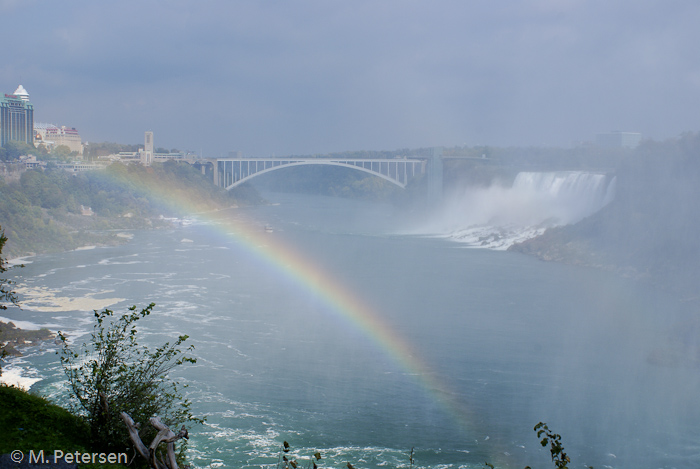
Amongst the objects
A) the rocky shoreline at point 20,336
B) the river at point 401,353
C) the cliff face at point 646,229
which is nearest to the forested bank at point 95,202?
the river at point 401,353

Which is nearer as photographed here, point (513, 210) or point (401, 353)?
point (401, 353)

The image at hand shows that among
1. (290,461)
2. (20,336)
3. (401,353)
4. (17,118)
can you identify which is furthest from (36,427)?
(17,118)

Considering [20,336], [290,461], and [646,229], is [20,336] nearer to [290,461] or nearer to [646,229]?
[290,461]

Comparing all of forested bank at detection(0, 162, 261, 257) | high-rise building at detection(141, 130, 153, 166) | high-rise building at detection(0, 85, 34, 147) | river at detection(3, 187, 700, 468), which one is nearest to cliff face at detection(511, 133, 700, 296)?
river at detection(3, 187, 700, 468)

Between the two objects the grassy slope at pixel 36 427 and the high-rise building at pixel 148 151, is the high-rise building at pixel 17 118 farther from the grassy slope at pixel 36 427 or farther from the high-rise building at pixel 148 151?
the grassy slope at pixel 36 427

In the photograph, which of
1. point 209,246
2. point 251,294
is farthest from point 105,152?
point 251,294

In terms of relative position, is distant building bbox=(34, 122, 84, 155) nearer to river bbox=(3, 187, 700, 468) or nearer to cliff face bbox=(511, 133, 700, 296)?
river bbox=(3, 187, 700, 468)
